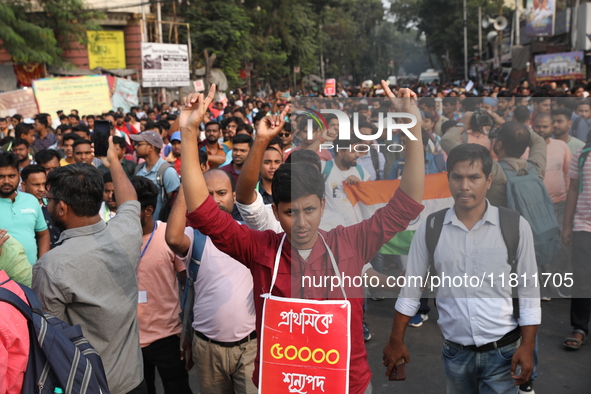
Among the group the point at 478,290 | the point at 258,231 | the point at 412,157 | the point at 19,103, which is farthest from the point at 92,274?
the point at 19,103

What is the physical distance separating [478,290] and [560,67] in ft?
68.6

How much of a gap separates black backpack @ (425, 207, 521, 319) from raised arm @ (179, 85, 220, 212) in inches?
40.5

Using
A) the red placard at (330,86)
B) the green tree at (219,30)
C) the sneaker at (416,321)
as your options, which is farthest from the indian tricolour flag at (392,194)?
the green tree at (219,30)

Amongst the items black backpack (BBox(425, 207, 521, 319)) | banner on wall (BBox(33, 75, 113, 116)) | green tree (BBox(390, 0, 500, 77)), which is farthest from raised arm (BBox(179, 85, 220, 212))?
green tree (BBox(390, 0, 500, 77))

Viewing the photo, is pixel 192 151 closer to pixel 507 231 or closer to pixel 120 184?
pixel 120 184

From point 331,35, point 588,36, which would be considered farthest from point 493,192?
point 331,35

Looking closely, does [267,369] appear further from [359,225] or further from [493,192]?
[493,192]

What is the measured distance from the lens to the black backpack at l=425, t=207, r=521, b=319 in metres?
2.61

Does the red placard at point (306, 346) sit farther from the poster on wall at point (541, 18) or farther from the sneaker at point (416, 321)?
the poster on wall at point (541, 18)

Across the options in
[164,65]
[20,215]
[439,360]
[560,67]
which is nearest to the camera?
[20,215]

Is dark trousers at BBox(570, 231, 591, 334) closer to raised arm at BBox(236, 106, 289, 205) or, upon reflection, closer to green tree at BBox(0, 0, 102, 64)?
raised arm at BBox(236, 106, 289, 205)

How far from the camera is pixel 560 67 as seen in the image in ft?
69.4

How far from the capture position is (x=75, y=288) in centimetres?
253

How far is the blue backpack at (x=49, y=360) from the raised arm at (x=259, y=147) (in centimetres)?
99
